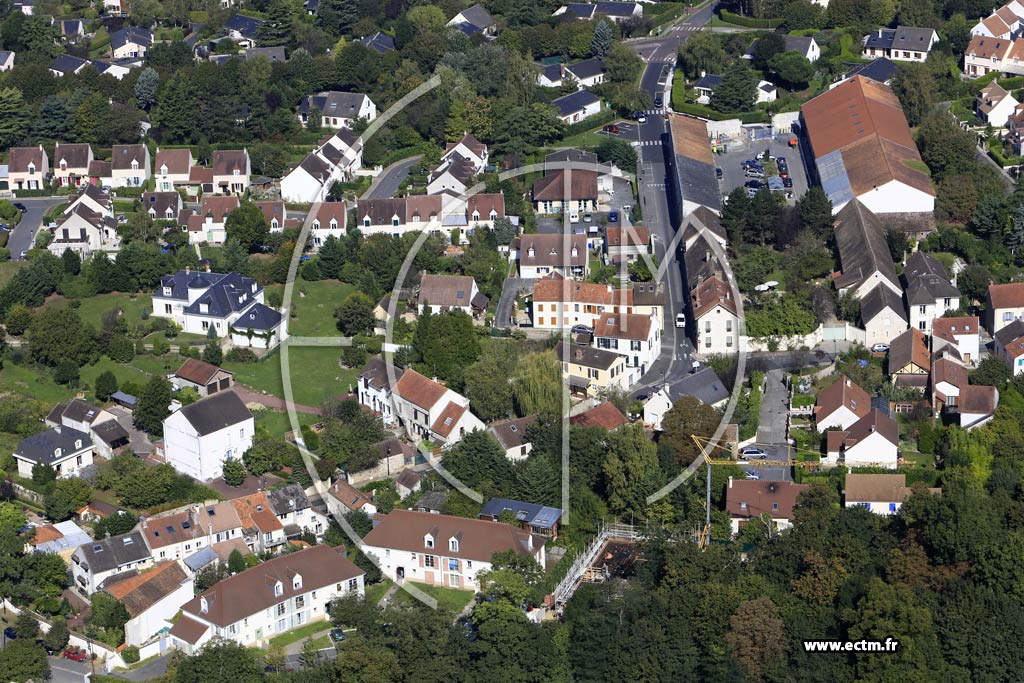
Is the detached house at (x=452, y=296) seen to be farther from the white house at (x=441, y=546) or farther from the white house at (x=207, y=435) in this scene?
the white house at (x=441, y=546)

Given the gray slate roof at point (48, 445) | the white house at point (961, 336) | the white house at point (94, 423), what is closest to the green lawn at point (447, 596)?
the white house at point (94, 423)

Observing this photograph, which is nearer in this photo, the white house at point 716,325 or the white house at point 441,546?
the white house at point 441,546

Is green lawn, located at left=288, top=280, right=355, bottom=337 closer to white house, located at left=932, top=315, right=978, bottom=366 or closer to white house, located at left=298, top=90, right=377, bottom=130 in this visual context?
white house, located at left=298, top=90, right=377, bottom=130

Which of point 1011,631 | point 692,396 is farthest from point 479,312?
point 1011,631

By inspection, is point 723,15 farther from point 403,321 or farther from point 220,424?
point 220,424

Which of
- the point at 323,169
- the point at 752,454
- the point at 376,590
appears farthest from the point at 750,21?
the point at 376,590

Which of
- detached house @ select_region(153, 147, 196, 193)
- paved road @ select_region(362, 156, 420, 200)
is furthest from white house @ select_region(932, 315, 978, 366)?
detached house @ select_region(153, 147, 196, 193)
